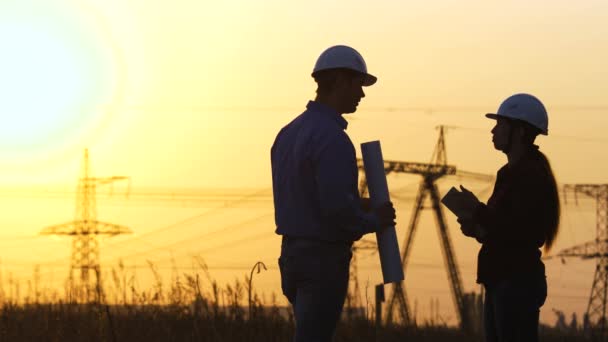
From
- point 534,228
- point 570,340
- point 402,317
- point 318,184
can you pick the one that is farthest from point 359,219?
point 570,340

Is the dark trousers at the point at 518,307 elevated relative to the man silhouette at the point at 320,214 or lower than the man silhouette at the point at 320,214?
lower

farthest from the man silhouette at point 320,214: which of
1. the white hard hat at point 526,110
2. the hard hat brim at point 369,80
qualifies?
the white hard hat at point 526,110

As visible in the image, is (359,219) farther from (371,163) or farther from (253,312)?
(253,312)

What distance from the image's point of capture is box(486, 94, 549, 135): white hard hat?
9.38 meters

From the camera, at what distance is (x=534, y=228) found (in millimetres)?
9008

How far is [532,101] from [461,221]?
46.2 inches

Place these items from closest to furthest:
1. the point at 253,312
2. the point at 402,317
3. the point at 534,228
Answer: the point at 534,228 < the point at 253,312 < the point at 402,317

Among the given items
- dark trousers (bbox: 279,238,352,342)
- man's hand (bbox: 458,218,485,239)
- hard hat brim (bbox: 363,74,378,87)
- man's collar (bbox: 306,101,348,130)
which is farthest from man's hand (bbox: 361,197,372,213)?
man's hand (bbox: 458,218,485,239)

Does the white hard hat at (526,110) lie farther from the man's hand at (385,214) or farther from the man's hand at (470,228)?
the man's hand at (385,214)

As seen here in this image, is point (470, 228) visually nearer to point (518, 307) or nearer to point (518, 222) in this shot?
point (518, 222)

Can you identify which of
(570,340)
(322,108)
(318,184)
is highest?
(322,108)

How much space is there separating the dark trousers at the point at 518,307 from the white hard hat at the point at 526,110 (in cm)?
122

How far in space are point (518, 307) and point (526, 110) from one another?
1543 mm

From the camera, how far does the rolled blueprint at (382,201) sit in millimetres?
8297
